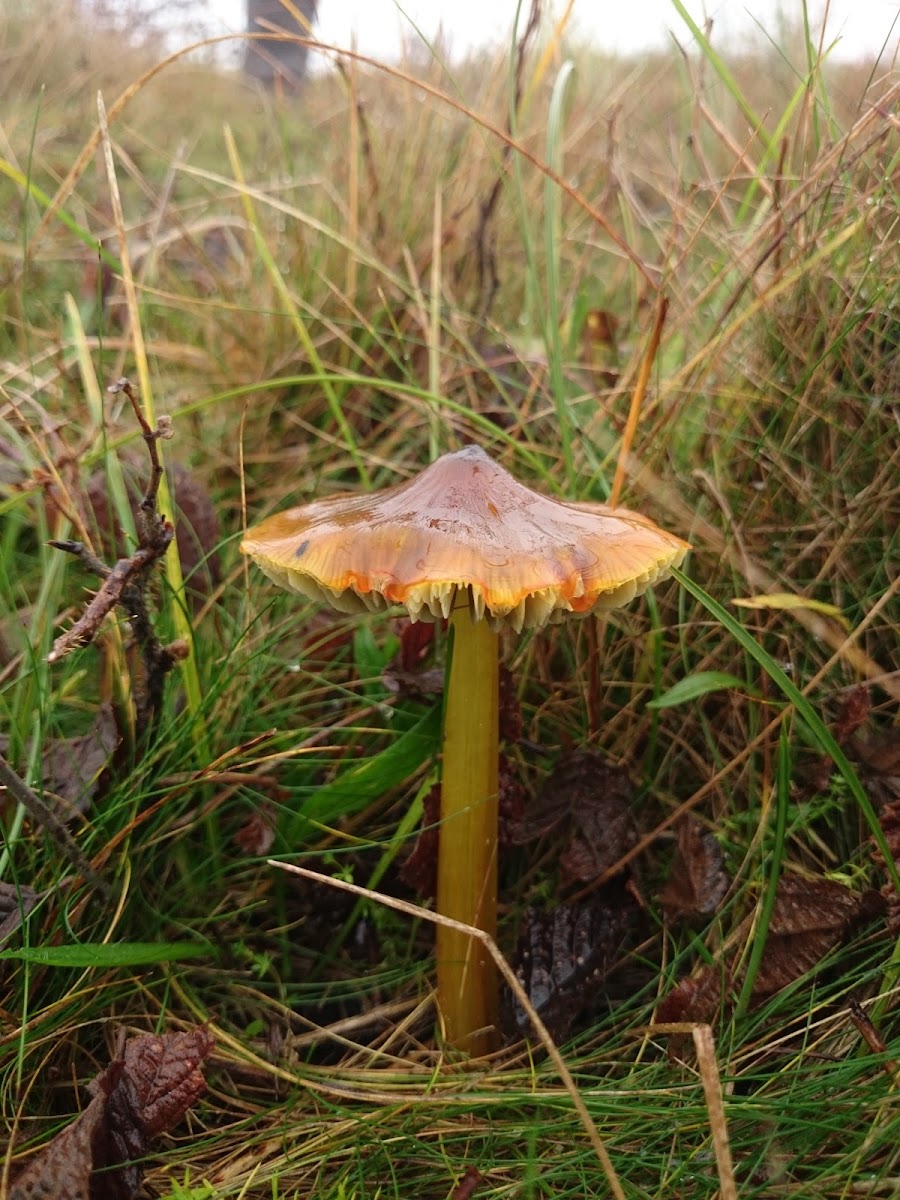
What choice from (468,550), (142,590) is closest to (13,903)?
(142,590)

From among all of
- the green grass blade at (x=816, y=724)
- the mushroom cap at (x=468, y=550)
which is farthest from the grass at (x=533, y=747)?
the mushroom cap at (x=468, y=550)

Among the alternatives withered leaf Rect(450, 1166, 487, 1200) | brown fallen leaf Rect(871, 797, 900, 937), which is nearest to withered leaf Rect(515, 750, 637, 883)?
brown fallen leaf Rect(871, 797, 900, 937)

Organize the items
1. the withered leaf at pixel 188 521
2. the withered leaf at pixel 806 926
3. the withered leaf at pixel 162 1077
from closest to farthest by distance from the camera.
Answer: the withered leaf at pixel 162 1077 → the withered leaf at pixel 806 926 → the withered leaf at pixel 188 521

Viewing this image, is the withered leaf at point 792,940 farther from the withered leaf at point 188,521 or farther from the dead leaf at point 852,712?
the withered leaf at point 188,521

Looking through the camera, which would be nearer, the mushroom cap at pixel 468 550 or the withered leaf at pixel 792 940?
the mushroom cap at pixel 468 550

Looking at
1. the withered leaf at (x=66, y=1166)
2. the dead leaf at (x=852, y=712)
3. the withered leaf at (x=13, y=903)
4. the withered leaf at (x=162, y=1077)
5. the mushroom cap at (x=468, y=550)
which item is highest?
the mushroom cap at (x=468, y=550)

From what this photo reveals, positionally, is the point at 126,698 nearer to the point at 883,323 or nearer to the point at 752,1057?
the point at 752,1057
